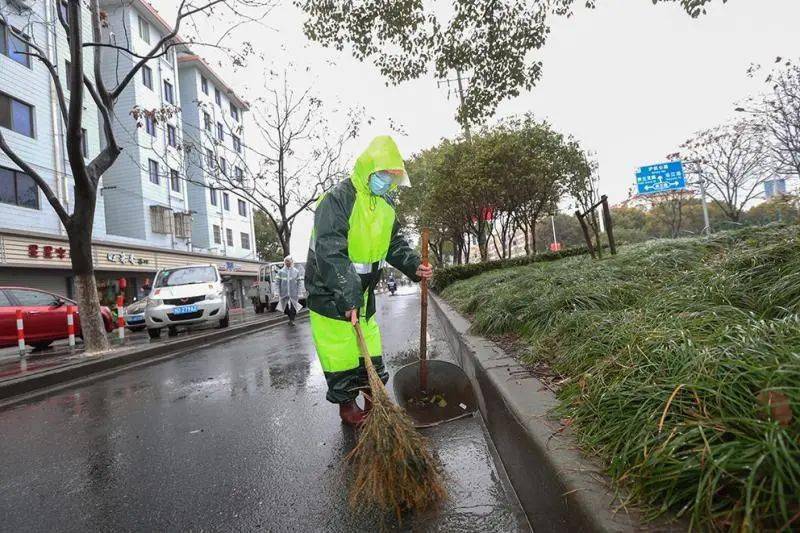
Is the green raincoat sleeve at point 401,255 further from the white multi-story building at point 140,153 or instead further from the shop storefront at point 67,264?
the white multi-story building at point 140,153

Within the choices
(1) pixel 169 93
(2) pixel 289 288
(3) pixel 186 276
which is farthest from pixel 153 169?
(2) pixel 289 288

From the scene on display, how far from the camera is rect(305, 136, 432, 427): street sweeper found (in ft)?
9.17

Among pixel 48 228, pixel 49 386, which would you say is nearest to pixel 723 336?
pixel 49 386

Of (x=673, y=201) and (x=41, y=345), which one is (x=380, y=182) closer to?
(x=41, y=345)

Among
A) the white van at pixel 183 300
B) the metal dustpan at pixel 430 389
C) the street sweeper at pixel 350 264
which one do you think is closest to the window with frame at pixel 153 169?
the white van at pixel 183 300

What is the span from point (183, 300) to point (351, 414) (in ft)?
29.5

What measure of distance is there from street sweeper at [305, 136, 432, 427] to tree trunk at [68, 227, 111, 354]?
22.3 feet

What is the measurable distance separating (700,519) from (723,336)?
3.18 ft

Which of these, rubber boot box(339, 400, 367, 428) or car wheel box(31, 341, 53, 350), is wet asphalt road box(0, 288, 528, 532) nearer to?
rubber boot box(339, 400, 367, 428)

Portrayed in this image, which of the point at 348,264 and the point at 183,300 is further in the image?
the point at 183,300

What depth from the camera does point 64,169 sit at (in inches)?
728

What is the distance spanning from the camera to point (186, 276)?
11758 mm

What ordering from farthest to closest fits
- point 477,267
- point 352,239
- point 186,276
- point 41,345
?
1. point 477,267
2. point 186,276
3. point 41,345
4. point 352,239

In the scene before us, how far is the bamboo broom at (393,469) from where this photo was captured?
1.99 m
